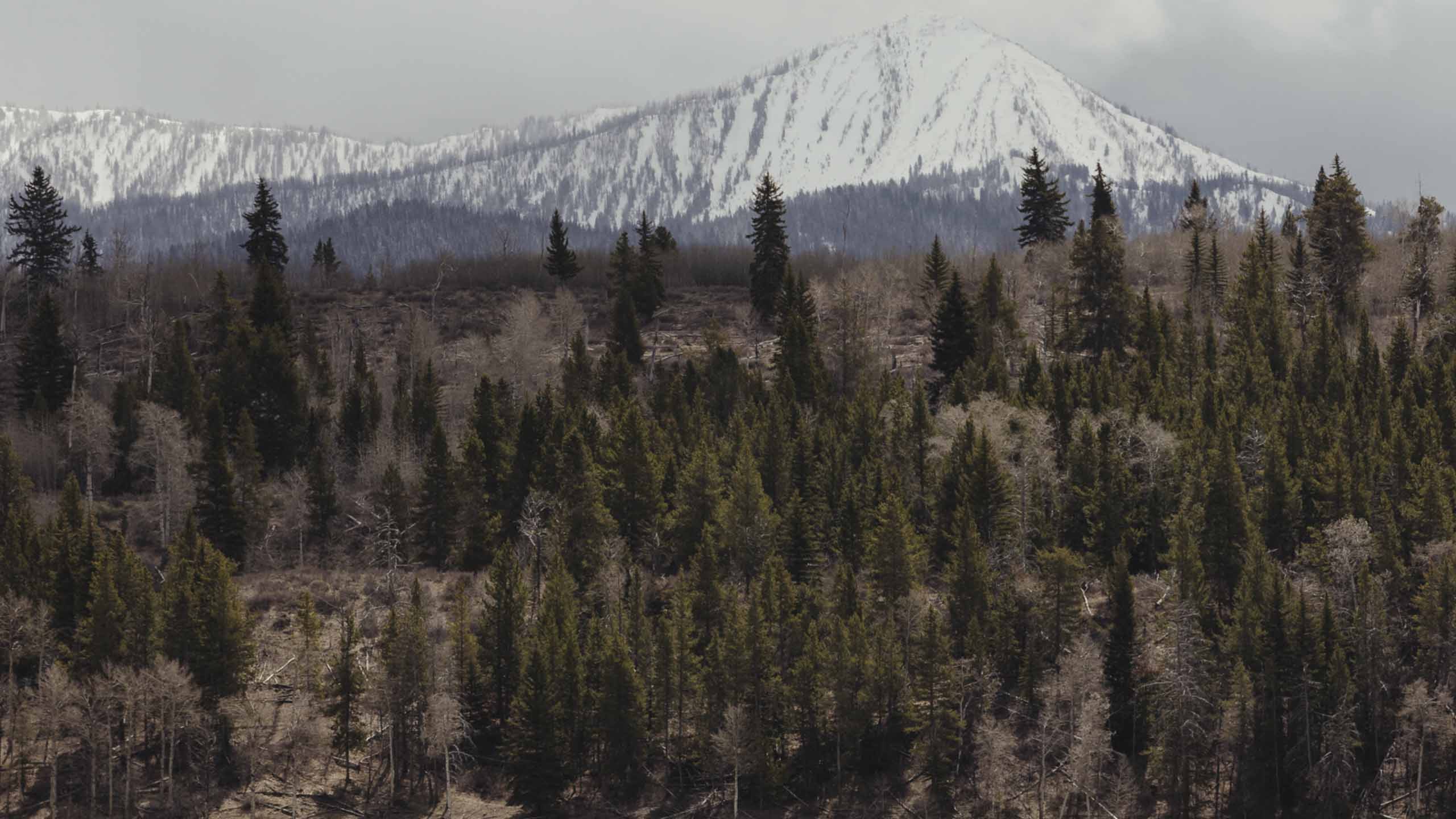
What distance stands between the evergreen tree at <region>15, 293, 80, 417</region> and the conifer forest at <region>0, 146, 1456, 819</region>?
346 millimetres

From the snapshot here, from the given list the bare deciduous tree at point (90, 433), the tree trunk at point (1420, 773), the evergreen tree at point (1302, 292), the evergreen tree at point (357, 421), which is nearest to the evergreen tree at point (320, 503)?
the evergreen tree at point (357, 421)

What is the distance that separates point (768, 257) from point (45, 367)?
223 ft

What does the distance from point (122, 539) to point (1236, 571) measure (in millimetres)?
63952

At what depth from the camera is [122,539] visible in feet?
296

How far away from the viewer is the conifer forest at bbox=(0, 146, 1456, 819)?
253 feet

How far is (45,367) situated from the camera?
133 meters

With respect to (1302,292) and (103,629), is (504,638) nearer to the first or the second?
(103,629)

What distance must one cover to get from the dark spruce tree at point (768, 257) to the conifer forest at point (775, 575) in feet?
63.8

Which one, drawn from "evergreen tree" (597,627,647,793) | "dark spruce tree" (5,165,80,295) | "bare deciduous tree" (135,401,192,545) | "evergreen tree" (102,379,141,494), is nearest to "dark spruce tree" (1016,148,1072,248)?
"bare deciduous tree" (135,401,192,545)

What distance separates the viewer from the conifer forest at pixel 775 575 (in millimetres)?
77062

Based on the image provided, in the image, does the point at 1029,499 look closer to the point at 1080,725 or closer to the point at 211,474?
the point at 1080,725

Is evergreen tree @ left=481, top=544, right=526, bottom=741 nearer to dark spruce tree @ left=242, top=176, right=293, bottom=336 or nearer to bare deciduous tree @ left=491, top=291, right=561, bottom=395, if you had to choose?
bare deciduous tree @ left=491, top=291, right=561, bottom=395

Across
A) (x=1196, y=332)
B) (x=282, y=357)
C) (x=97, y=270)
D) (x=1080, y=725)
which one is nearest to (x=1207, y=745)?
(x=1080, y=725)

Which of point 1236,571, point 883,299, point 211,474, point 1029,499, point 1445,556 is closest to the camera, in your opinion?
point 1445,556
